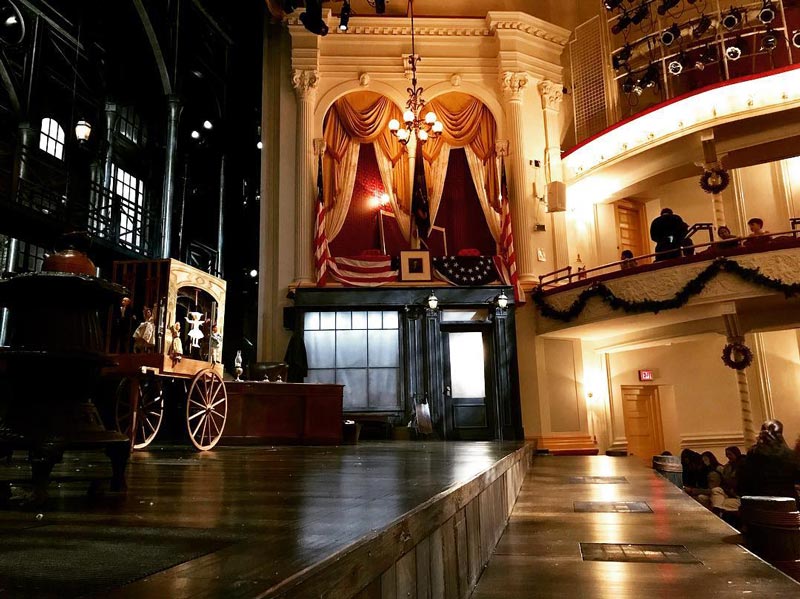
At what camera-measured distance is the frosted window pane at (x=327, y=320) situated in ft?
39.3

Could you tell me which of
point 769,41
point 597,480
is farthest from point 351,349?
point 769,41

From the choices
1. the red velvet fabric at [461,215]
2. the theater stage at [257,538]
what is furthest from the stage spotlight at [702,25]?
the theater stage at [257,538]

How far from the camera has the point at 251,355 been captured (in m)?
17.1

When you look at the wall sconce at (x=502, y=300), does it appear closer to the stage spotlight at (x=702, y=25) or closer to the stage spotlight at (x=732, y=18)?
the stage spotlight at (x=702, y=25)

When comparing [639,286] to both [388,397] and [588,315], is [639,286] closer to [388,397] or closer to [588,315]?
[588,315]

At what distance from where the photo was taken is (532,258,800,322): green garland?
9.88 m

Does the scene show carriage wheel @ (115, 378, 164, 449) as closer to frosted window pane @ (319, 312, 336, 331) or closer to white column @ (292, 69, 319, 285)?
frosted window pane @ (319, 312, 336, 331)

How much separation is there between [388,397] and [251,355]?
21.7 feet

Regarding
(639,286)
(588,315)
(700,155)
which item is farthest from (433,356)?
(700,155)

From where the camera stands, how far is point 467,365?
1228cm

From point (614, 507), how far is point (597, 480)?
1.84m

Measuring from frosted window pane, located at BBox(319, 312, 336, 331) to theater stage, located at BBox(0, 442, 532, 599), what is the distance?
29.4 ft

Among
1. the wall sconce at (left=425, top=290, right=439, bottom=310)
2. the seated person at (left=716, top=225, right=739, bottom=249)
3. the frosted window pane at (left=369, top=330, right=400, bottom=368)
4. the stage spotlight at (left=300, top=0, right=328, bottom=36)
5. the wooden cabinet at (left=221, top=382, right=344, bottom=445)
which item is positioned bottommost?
the wooden cabinet at (left=221, top=382, right=344, bottom=445)

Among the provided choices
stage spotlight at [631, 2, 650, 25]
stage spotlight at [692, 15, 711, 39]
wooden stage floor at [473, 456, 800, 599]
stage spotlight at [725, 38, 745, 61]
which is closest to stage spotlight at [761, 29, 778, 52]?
stage spotlight at [725, 38, 745, 61]
